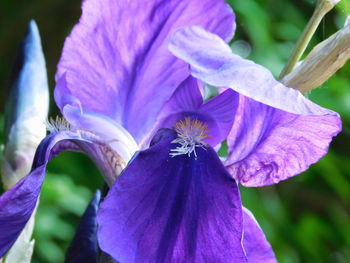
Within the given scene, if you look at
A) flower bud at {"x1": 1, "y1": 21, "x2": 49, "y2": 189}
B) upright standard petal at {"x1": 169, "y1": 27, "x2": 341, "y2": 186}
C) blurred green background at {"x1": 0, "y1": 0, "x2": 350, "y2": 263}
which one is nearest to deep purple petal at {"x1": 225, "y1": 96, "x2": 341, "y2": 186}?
upright standard petal at {"x1": 169, "y1": 27, "x2": 341, "y2": 186}

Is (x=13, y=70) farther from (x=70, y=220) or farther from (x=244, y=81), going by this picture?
(x=70, y=220)

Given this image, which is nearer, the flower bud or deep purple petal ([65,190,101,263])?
deep purple petal ([65,190,101,263])

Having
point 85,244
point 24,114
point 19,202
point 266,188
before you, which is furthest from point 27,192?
point 266,188

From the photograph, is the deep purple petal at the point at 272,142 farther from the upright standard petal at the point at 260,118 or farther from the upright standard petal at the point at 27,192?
the upright standard petal at the point at 27,192

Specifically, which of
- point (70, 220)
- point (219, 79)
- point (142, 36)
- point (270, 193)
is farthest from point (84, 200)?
point (219, 79)

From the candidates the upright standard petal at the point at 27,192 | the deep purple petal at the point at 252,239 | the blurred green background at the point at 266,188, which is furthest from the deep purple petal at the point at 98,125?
the blurred green background at the point at 266,188

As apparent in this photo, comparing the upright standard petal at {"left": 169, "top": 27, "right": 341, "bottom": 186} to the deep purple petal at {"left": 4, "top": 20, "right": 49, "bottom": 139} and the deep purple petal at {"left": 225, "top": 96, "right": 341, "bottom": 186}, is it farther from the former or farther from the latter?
the deep purple petal at {"left": 4, "top": 20, "right": 49, "bottom": 139}
